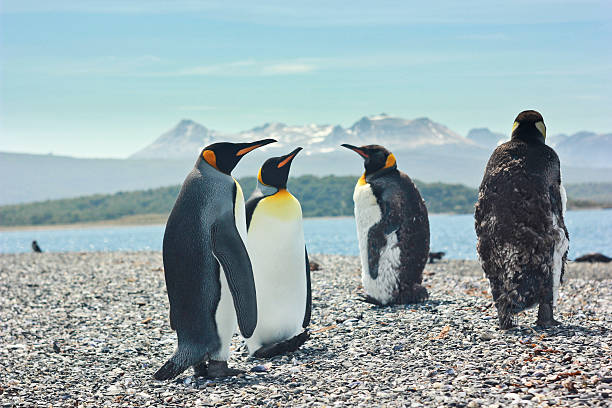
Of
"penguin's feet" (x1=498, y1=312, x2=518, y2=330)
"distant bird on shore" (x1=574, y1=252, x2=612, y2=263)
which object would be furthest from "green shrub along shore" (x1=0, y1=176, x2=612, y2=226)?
"penguin's feet" (x1=498, y1=312, x2=518, y2=330)

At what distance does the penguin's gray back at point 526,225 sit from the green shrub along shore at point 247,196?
66.3 m

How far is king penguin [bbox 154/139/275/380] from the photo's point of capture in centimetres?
477

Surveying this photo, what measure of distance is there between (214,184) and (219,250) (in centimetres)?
56

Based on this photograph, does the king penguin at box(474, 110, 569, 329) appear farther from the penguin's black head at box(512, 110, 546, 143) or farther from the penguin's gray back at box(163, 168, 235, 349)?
the penguin's gray back at box(163, 168, 235, 349)

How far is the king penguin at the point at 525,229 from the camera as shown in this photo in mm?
5699

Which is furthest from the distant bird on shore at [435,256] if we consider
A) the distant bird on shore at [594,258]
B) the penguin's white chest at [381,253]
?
the penguin's white chest at [381,253]

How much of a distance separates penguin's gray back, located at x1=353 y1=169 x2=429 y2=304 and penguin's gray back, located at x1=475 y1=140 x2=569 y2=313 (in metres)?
1.70

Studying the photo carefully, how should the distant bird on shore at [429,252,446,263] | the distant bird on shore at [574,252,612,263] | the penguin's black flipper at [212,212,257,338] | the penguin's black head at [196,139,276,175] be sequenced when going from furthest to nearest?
1. the distant bird on shore at [429,252,446,263]
2. the distant bird on shore at [574,252,612,263]
3. the penguin's black head at [196,139,276,175]
4. the penguin's black flipper at [212,212,257,338]

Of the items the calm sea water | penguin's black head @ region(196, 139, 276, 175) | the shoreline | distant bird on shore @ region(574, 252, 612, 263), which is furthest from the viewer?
the shoreline

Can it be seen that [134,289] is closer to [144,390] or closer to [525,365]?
[144,390]

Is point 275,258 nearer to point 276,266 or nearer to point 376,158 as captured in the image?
point 276,266

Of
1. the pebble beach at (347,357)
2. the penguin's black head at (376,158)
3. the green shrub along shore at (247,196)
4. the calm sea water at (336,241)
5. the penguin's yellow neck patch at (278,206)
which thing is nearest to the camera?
the pebble beach at (347,357)

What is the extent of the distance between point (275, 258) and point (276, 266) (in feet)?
0.27

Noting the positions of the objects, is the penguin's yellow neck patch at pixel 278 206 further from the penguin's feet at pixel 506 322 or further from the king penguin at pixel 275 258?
the penguin's feet at pixel 506 322
